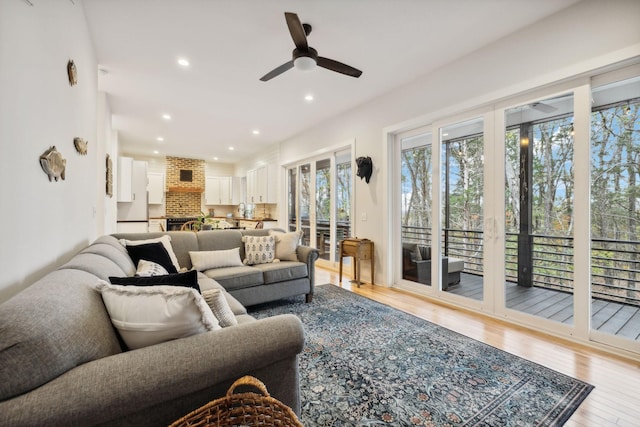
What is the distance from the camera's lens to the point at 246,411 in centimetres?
100

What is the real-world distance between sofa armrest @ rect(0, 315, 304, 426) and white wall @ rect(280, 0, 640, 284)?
10.1 ft

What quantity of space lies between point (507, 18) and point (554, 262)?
232 cm

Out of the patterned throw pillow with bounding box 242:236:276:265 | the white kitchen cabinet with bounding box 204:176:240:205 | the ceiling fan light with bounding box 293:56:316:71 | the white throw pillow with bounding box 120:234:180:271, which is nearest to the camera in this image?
the ceiling fan light with bounding box 293:56:316:71

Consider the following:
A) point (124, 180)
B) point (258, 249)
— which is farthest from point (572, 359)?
point (124, 180)

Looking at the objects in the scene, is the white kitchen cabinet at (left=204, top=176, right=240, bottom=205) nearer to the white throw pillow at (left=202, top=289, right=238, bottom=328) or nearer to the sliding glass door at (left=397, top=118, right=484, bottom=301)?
the sliding glass door at (left=397, top=118, right=484, bottom=301)

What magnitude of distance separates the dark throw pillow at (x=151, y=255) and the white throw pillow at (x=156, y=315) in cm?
168

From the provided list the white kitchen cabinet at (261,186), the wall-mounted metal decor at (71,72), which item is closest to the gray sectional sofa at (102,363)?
the wall-mounted metal decor at (71,72)

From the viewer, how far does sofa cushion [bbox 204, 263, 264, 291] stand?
2.96 m

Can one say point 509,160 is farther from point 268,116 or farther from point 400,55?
point 268,116

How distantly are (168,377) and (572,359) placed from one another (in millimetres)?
2774

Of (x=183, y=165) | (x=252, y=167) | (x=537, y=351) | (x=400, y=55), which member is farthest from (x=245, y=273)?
(x=183, y=165)

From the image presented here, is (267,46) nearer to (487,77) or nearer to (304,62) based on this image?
(304,62)

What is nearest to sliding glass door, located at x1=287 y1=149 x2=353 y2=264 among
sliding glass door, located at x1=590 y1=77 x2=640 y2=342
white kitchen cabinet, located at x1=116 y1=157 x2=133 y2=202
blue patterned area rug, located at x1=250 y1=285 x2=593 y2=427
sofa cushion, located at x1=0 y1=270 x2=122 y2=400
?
blue patterned area rug, located at x1=250 y1=285 x2=593 y2=427

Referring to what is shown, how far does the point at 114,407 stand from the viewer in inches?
32.5
